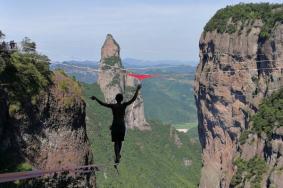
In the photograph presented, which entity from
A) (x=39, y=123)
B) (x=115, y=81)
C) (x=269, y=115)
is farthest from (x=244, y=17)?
(x=115, y=81)

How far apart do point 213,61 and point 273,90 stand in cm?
1441

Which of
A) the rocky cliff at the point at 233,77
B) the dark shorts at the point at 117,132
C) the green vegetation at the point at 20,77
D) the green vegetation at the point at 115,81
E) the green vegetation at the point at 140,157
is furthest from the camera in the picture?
the green vegetation at the point at 115,81

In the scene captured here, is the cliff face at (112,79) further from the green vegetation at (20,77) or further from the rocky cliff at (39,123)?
the green vegetation at (20,77)

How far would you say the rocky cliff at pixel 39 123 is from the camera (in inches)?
1367

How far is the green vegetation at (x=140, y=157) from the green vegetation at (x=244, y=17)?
2151 inches

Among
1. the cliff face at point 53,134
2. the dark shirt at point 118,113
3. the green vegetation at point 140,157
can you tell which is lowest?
the green vegetation at point 140,157

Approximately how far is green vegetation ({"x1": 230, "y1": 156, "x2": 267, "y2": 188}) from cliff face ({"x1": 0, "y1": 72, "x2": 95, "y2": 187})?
4017cm

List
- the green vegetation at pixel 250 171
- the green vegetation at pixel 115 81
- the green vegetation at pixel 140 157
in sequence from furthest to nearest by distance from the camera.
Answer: the green vegetation at pixel 115 81 → the green vegetation at pixel 140 157 → the green vegetation at pixel 250 171

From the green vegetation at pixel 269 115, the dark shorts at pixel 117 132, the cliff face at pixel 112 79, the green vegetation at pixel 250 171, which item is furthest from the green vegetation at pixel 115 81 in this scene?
the dark shorts at pixel 117 132

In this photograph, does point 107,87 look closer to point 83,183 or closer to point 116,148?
point 83,183

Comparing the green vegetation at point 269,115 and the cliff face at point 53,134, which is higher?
the cliff face at point 53,134

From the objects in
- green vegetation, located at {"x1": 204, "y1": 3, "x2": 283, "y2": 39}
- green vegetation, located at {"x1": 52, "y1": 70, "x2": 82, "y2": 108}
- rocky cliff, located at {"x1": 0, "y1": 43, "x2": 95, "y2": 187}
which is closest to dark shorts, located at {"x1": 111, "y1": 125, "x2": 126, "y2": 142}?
rocky cliff, located at {"x1": 0, "y1": 43, "x2": 95, "y2": 187}

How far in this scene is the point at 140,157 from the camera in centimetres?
17462

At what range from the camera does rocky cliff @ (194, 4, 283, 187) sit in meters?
88.4
